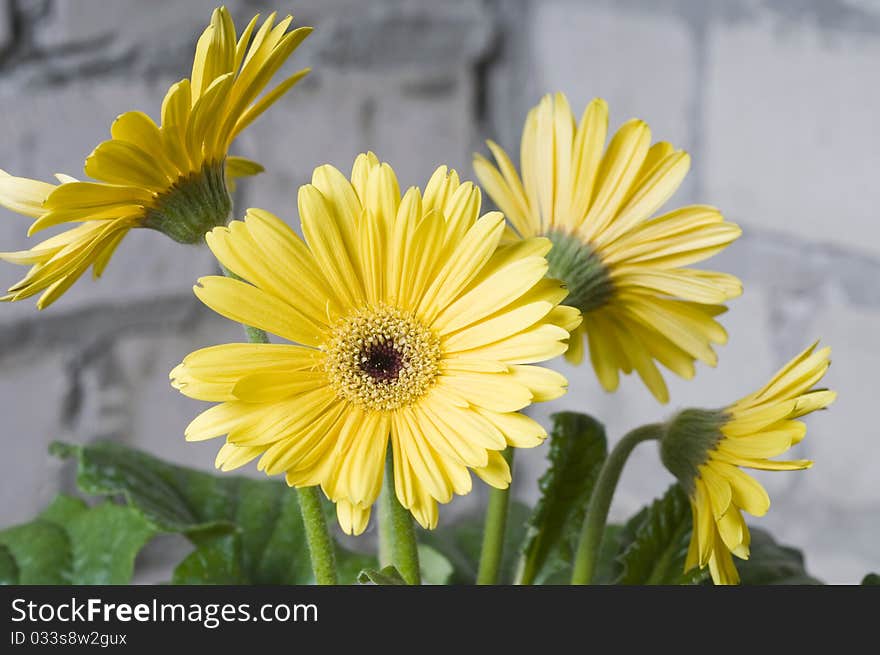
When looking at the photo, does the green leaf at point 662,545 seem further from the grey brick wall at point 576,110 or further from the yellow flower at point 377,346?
the grey brick wall at point 576,110

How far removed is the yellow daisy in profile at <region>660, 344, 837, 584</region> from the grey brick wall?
0.44m

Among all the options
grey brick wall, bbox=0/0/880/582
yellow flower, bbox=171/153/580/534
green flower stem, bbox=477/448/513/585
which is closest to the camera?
yellow flower, bbox=171/153/580/534

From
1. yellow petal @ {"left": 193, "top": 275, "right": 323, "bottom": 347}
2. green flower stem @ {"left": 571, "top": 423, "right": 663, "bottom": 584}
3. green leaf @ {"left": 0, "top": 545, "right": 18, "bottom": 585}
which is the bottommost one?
green flower stem @ {"left": 571, "top": 423, "right": 663, "bottom": 584}

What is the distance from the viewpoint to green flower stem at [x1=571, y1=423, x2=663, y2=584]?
1.16ft

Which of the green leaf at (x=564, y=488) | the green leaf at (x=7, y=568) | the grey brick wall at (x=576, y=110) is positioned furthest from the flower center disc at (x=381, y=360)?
the grey brick wall at (x=576, y=110)

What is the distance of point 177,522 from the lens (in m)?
0.44

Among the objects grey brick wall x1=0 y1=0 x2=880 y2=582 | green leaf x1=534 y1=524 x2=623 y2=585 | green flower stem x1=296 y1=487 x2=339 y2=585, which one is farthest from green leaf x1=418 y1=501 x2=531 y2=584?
grey brick wall x1=0 y1=0 x2=880 y2=582

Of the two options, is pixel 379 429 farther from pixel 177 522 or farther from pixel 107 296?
pixel 107 296

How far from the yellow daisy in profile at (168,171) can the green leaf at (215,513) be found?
0.15m

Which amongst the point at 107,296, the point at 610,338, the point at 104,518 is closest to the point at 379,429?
the point at 610,338

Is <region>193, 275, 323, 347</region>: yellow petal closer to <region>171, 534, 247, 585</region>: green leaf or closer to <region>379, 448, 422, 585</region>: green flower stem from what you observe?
<region>379, 448, 422, 585</region>: green flower stem

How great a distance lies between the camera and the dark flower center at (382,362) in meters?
0.29

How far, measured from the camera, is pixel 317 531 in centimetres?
32

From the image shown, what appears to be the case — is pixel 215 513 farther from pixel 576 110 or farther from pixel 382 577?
pixel 576 110
